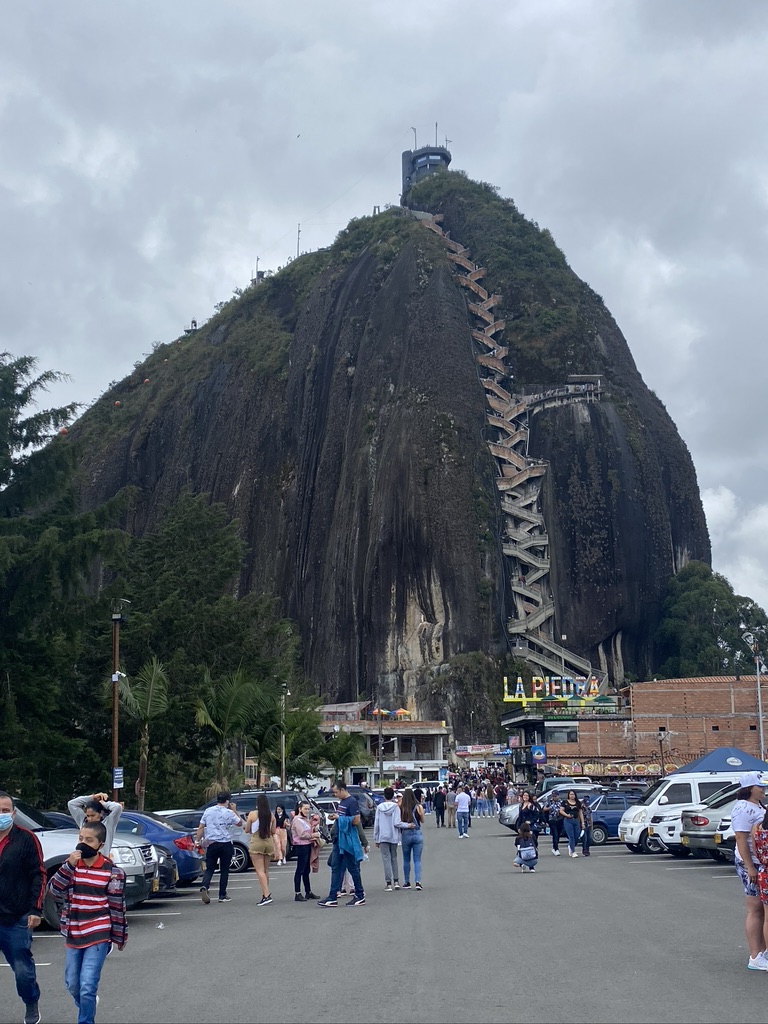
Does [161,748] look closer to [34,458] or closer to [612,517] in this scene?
[34,458]

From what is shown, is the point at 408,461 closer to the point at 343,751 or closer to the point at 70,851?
the point at 343,751

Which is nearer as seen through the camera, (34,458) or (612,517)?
(34,458)

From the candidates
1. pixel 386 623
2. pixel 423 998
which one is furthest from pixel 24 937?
pixel 386 623

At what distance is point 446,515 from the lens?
323 feet

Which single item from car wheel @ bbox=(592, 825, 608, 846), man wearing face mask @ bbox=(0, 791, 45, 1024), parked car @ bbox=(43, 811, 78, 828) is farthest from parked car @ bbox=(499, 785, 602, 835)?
man wearing face mask @ bbox=(0, 791, 45, 1024)

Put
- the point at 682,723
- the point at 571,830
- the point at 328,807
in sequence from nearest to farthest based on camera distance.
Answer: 1. the point at 571,830
2. the point at 328,807
3. the point at 682,723

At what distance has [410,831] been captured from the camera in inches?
709

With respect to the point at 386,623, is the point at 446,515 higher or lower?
higher

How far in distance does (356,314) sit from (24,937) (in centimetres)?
10953

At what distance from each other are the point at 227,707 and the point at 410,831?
72.0ft

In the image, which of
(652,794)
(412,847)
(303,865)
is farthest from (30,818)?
(652,794)

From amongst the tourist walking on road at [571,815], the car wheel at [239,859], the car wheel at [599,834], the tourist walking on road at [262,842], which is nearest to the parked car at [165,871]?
the tourist walking on road at [262,842]

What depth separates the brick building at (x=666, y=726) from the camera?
70.9m

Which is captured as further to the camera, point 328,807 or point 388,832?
point 328,807
